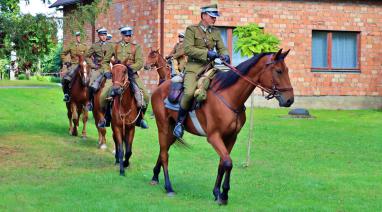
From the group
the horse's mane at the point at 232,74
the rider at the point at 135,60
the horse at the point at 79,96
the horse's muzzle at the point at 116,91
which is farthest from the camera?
the horse at the point at 79,96

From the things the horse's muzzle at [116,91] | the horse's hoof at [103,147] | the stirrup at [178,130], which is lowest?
the horse's hoof at [103,147]

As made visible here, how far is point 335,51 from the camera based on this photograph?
3422cm

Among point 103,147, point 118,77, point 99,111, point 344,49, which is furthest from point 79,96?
point 344,49

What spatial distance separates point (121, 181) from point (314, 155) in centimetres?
561

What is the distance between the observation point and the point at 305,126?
24141mm

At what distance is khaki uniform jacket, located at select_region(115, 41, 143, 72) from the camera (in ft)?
50.3

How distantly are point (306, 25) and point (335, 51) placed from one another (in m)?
2.15

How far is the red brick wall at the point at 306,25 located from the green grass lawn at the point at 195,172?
A: 28.8 feet

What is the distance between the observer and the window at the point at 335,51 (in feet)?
111

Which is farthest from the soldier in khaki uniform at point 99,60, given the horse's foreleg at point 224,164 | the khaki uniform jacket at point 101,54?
the horse's foreleg at point 224,164

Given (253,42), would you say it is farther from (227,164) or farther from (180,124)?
(227,164)

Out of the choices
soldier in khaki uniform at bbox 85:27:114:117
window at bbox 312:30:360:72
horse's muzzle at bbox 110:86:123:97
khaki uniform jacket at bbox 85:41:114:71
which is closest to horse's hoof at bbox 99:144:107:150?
soldier in khaki uniform at bbox 85:27:114:117

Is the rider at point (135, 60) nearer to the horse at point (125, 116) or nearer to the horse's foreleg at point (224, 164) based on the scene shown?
the horse at point (125, 116)

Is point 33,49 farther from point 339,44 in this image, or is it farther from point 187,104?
point 339,44
